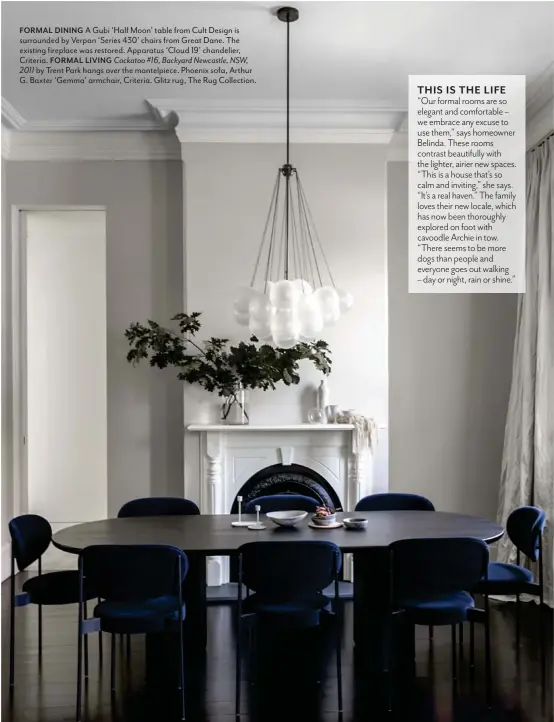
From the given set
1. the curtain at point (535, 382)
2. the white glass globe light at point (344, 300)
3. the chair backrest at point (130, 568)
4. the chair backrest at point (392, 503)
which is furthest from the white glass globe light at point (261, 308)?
the curtain at point (535, 382)

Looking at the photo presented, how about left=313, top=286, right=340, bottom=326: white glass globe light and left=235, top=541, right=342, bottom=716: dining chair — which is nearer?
left=235, top=541, right=342, bottom=716: dining chair

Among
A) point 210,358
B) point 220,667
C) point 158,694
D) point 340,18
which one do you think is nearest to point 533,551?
point 220,667

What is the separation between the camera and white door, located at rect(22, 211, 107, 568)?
6.98 m

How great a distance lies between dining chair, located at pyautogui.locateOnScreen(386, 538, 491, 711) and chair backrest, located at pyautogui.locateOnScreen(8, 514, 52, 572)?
1773 millimetres

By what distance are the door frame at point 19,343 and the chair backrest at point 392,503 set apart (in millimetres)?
2696

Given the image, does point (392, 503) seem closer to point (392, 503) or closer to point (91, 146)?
point (392, 503)

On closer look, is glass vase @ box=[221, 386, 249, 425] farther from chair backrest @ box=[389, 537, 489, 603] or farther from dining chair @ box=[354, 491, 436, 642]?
chair backrest @ box=[389, 537, 489, 603]

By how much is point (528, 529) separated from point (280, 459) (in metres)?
1.90

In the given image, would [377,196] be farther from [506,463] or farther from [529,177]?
[506,463]

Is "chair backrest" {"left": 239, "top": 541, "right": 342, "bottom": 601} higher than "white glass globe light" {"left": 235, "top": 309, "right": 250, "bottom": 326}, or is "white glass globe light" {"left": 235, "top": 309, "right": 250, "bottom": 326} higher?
"white glass globe light" {"left": 235, "top": 309, "right": 250, "bottom": 326}

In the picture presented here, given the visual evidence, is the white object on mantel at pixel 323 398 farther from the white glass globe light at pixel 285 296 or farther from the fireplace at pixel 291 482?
the white glass globe light at pixel 285 296

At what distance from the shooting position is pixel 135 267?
5602mm

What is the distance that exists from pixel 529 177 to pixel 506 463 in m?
1.97

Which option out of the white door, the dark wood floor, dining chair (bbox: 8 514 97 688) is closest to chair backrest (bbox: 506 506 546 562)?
the dark wood floor
